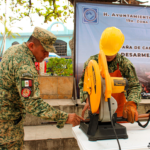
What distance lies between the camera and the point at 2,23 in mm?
8391

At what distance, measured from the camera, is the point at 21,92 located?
1251 millimetres

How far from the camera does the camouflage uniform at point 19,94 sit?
1253 millimetres

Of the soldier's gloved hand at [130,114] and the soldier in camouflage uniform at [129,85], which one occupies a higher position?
the soldier in camouflage uniform at [129,85]

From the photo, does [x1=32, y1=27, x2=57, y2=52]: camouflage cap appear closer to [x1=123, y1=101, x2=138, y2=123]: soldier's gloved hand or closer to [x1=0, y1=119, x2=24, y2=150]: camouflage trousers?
[x1=0, y1=119, x2=24, y2=150]: camouflage trousers

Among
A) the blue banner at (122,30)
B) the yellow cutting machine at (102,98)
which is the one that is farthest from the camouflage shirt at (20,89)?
the blue banner at (122,30)

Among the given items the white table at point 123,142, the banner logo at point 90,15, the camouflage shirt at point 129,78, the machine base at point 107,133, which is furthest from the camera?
the banner logo at point 90,15

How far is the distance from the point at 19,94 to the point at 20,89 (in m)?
0.14

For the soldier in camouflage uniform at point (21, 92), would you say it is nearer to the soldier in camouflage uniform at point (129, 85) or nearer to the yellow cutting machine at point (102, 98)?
the yellow cutting machine at point (102, 98)

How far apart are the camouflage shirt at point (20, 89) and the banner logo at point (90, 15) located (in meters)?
2.54

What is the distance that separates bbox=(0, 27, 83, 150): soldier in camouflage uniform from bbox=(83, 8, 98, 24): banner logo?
8.14 ft

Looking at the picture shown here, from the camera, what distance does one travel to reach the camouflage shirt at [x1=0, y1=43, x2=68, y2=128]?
49.4 inches

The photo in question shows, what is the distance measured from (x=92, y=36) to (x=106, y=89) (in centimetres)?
283

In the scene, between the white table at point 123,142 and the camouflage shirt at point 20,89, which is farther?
the camouflage shirt at point 20,89

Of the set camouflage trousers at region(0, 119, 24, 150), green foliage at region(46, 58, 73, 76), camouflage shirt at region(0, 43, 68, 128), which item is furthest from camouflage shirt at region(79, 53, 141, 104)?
green foliage at region(46, 58, 73, 76)
